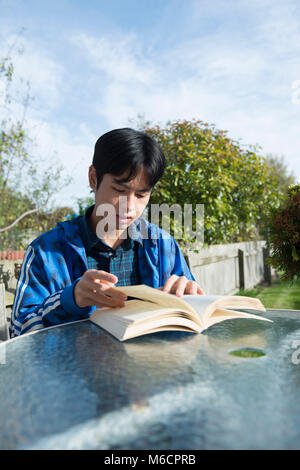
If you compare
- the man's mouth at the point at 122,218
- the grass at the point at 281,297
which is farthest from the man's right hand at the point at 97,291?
the grass at the point at 281,297

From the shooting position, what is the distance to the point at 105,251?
1984 mm

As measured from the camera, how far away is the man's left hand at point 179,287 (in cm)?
139

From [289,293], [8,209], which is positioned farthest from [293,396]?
[289,293]

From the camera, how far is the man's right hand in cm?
121

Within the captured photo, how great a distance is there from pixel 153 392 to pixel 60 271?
42.4 inches

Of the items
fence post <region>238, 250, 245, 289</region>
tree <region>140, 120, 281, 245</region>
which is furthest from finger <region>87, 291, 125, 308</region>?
fence post <region>238, 250, 245, 289</region>

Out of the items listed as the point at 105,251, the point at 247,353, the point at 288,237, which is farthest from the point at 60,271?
the point at 288,237

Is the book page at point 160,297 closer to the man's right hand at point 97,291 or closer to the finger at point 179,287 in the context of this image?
the man's right hand at point 97,291

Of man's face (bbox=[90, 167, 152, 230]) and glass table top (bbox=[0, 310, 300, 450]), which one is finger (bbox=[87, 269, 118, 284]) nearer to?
→ glass table top (bbox=[0, 310, 300, 450])

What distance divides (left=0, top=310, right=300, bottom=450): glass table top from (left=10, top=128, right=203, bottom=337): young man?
0.24 m

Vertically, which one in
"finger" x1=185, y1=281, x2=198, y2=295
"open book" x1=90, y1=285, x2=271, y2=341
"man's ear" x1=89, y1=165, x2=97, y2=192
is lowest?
"open book" x1=90, y1=285, x2=271, y2=341

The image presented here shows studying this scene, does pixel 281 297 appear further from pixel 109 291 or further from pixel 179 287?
pixel 109 291

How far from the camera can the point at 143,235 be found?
209 cm
